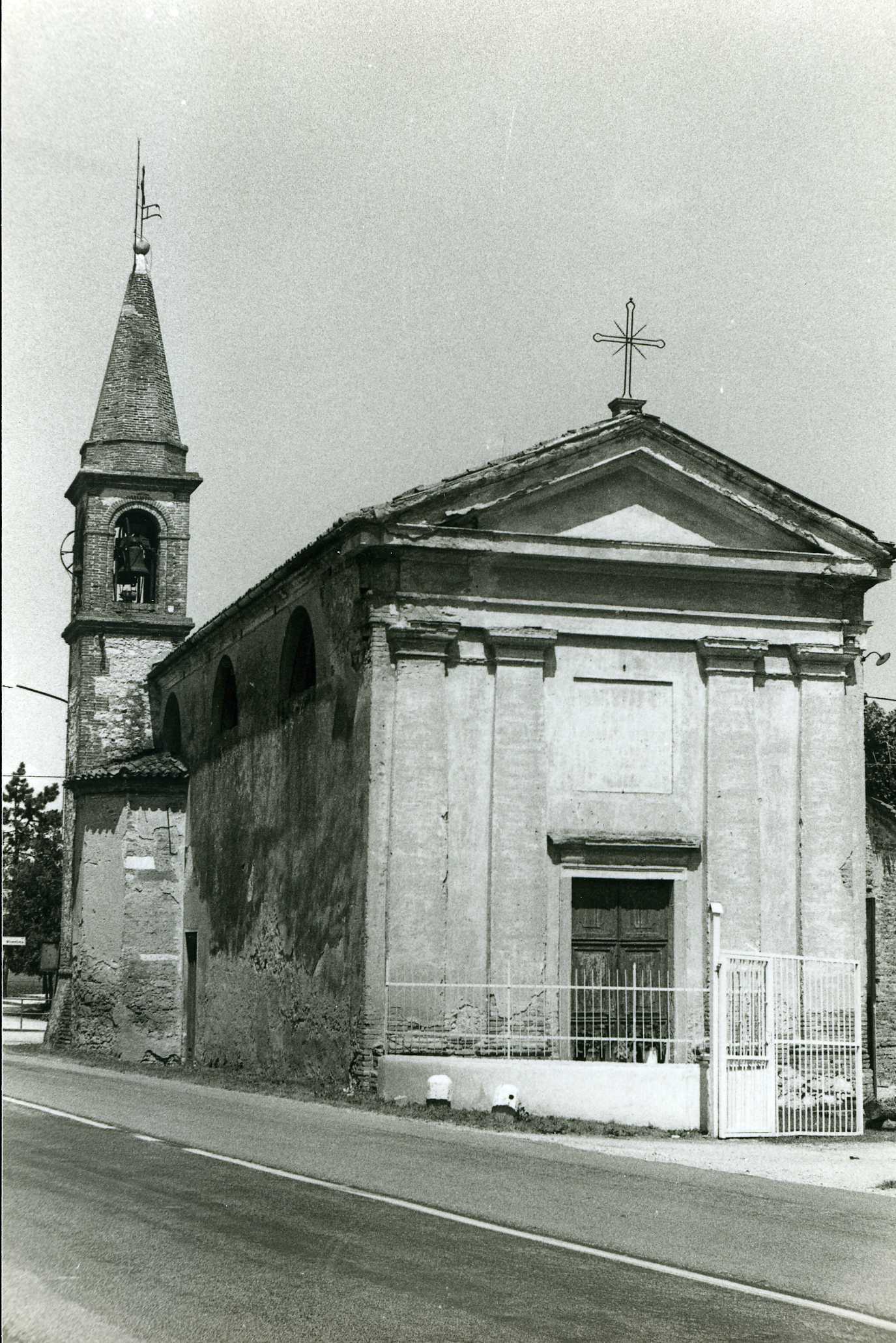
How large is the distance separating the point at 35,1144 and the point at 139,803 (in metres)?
19.3

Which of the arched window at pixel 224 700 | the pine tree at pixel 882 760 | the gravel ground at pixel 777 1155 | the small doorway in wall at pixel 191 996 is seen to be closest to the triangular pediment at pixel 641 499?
the arched window at pixel 224 700

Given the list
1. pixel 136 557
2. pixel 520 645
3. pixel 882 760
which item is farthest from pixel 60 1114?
pixel 882 760

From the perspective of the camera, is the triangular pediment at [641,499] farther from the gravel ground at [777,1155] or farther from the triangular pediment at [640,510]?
the gravel ground at [777,1155]

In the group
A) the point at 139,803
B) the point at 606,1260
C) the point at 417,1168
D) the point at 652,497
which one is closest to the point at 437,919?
the point at 652,497

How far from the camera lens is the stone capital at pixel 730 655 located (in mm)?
19438

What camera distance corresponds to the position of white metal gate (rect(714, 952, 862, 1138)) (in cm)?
1586

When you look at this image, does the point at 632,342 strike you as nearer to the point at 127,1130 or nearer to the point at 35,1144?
the point at 127,1130

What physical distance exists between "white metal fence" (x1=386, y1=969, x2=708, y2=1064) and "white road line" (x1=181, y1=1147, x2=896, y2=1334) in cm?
716

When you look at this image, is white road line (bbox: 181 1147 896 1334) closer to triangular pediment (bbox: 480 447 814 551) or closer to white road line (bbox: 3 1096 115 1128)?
white road line (bbox: 3 1096 115 1128)

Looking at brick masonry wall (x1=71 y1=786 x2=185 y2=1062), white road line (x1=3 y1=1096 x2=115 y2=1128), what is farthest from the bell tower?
white road line (x1=3 y1=1096 x2=115 y2=1128)

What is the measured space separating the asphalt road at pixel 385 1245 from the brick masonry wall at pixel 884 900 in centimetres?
1109

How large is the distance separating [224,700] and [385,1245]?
16.9m

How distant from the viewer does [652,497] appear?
19656mm

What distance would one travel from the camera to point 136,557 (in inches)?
1036
